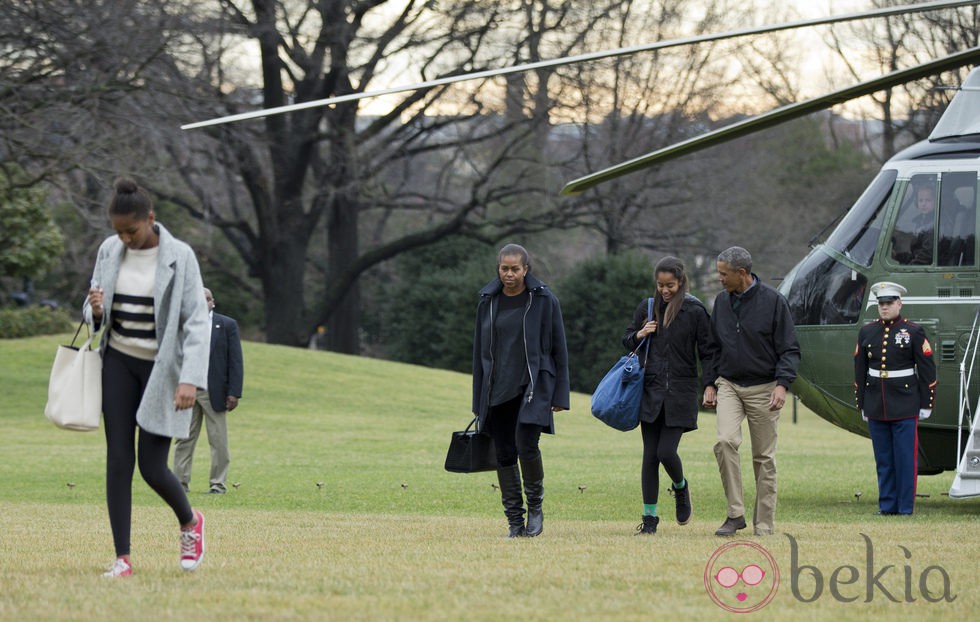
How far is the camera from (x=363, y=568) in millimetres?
7102

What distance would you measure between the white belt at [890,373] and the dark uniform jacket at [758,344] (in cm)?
266

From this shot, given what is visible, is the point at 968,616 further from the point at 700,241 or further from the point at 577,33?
the point at 700,241

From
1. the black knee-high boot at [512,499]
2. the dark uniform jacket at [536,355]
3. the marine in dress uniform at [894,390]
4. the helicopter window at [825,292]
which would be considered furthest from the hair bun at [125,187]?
the helicopter window at [825,292]

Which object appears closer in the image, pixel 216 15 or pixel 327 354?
pixel 216 15

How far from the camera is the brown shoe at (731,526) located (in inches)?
367

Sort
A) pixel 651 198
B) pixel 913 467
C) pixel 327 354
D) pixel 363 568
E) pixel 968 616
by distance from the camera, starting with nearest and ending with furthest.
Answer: pixel 968 616
pixel 363 568
pixel 913 467
pixel 327 354
pixel 651 198

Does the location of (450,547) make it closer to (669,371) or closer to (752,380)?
(669,371)

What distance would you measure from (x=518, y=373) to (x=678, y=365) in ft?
3.93

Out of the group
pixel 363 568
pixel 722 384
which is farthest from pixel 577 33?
pixel 363 568

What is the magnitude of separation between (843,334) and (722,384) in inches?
143

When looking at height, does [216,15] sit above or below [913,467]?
above

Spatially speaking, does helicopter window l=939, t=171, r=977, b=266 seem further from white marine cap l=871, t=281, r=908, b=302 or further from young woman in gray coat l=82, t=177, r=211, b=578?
young woman in gray coat l=82, t=177, r=211, b=578

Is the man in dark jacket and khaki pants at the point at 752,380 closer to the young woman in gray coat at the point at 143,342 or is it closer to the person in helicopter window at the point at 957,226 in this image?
the person in helicopter window at the point at 957,226

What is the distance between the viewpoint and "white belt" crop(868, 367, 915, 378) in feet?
38.9
